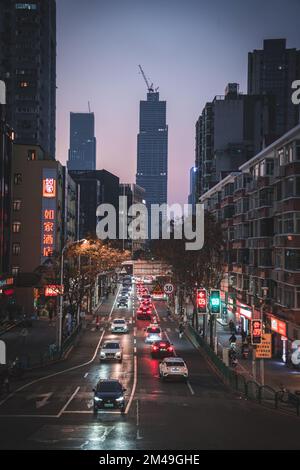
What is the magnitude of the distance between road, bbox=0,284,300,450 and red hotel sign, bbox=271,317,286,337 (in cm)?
733

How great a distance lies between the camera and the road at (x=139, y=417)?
80.3 feet

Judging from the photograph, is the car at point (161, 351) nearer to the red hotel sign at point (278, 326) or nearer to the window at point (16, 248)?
the red hotel sign at point (278, 326)

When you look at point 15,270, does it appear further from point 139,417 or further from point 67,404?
point 139,417

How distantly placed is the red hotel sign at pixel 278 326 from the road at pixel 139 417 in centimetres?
733

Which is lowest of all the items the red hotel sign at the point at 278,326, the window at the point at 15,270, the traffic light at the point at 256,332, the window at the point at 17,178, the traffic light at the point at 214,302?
the red hotel sign at the point at 278,326

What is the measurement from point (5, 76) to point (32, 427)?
504 feet

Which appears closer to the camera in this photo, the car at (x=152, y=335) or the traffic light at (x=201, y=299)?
the traffic light at (x=201, y=299)

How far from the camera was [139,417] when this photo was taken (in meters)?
29.8

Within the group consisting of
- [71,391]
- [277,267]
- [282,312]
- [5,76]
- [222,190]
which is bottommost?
[71,391]

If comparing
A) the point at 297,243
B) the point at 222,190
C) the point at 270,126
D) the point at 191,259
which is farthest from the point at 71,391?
the point at 270,126

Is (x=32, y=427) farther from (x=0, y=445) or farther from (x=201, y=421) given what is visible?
(x=201, y=421)

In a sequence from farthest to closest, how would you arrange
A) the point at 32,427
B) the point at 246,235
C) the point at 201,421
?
the point at 246,235 < the point at 201,421 < the point at 32,427

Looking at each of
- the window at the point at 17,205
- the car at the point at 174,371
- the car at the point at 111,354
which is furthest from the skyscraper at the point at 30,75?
the car at the point at 174,371

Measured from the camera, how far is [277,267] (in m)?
54.7
